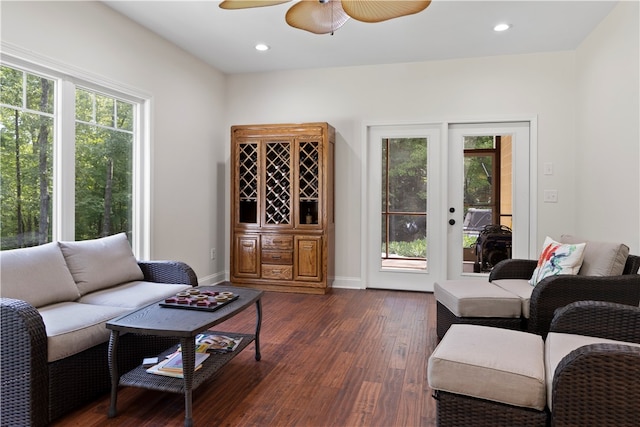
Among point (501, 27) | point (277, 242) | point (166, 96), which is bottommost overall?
point (277, 242)

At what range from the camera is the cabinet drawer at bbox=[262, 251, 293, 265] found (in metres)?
4.91

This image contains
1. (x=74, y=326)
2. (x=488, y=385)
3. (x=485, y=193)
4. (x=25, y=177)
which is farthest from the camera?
(x=485, y=193)

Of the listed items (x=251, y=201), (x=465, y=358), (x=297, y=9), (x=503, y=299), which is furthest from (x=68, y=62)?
(x=503, y=299)

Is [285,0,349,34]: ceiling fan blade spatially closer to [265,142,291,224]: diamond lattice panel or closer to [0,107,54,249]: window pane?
[0,107,54,249]: window pane

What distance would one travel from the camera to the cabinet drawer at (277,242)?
A: 4902 millimetres

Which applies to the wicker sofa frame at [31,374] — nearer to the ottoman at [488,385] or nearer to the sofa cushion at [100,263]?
the sofa cushion at [100,263]

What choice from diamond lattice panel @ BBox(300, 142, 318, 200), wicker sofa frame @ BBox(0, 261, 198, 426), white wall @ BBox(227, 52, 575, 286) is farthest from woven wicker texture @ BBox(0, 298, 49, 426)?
white wall @ BBox(227, 52, 575, 286)

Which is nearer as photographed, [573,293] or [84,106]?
[573,293]

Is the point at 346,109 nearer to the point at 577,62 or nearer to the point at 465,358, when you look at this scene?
the point at 577,62

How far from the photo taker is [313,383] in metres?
2.49

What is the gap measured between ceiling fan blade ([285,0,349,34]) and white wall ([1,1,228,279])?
1702mm

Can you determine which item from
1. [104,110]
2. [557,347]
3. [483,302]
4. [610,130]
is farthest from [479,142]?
[104,110]

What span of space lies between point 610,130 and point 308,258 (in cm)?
311

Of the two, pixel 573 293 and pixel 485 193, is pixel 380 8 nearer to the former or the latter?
pixel 573 293
